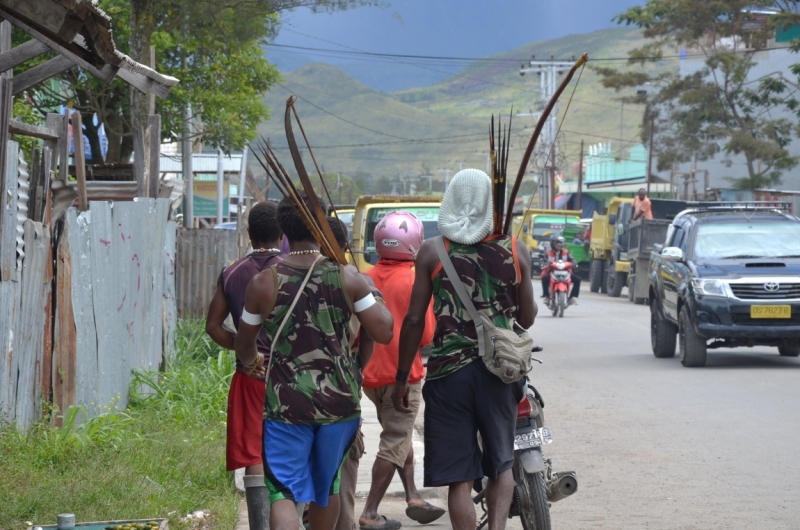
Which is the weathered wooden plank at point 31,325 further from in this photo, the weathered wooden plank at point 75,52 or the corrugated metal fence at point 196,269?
the corrugated metal fence at point 196,269

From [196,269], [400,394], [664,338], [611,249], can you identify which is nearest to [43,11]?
[400,394]

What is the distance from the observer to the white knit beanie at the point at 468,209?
4938 millimetres

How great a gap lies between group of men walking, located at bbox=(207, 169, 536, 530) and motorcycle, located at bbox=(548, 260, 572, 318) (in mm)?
16350

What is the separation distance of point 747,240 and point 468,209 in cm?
961

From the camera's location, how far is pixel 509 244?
4957mm

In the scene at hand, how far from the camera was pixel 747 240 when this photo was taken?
13.7 meters

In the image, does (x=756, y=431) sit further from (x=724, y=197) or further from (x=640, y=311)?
(x=724, y=197)

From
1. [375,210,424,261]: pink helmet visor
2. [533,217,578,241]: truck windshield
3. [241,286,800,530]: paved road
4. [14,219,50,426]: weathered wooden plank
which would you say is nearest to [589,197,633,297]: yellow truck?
[533,217,578,241]: truck windshield

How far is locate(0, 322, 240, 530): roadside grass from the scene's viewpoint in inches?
230

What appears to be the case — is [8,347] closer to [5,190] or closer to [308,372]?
[5,190]

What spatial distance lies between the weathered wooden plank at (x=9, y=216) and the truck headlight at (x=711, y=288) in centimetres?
835

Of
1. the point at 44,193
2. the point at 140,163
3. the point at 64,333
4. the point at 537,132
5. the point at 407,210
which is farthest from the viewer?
the point at 407,210

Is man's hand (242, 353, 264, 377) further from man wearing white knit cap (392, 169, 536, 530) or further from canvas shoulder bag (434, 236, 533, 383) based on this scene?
canvas shoulder bag (434, 236, 533, 383)

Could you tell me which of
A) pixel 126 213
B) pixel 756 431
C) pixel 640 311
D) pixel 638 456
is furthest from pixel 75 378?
pixel 640 311
